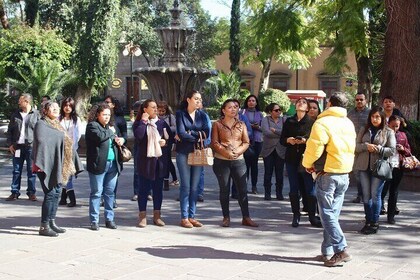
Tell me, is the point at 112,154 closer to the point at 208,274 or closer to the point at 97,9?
the point at 208,274

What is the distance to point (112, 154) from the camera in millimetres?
7715

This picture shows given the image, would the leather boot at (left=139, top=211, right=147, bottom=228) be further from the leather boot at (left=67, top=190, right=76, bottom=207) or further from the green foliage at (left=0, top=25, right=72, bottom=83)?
the green foliage at (left=0, top=25, right=72, bottom=83)

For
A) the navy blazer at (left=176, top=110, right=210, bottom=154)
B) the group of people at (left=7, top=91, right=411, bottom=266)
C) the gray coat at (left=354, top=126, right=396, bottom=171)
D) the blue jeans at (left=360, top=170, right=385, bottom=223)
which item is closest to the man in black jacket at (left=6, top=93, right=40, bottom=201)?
the group of people at (left=7, top=91, right=411, bottom=266)

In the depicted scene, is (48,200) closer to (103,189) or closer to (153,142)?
(103,189)

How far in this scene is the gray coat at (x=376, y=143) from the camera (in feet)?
24.5

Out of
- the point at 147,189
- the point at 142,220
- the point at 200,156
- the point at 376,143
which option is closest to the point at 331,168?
the point at 376,143

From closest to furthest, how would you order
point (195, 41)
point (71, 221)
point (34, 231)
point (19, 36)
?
point (34, 231), point (71, 221), point (19, 36), point (195, 41)

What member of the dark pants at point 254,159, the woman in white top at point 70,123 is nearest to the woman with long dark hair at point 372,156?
the dark pants at point 254,159

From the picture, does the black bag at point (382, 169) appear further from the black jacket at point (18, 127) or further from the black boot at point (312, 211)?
the black jacket at point (18, 127)

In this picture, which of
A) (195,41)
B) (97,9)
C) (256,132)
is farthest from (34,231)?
(195,41)

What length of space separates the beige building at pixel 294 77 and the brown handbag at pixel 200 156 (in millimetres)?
43815

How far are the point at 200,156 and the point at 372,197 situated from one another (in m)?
2.25

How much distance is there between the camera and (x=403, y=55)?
12445 millimetres

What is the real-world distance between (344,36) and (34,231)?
10324mm
